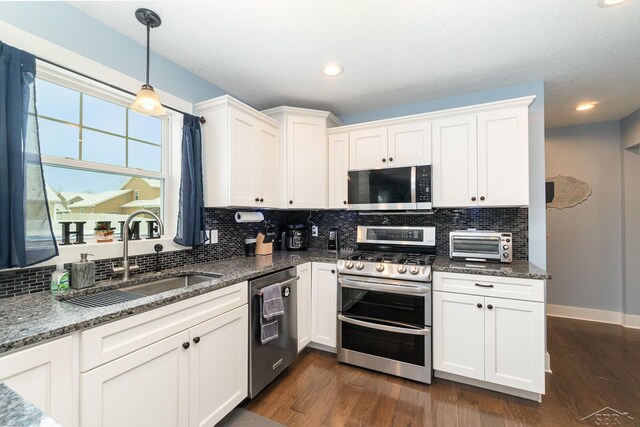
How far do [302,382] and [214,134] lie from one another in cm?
218

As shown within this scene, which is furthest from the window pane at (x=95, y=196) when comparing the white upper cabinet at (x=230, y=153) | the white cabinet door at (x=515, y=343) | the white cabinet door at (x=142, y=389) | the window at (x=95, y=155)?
the white cabinet door at (x=515, y=343)

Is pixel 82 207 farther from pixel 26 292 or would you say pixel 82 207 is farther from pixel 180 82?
pixel 180 82

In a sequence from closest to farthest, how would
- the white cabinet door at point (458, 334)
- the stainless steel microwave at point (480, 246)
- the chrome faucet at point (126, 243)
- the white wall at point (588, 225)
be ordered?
the chrome faucet at point (126, 243) → the white cabinet door at point (458, 334) → the stainless steel microwave at point (480, 246) → the white wall at point (588, 225)

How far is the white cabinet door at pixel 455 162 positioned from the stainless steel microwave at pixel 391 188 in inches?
5.2

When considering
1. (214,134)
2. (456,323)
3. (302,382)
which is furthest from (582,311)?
(214,134)

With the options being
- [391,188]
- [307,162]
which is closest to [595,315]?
[391,188]

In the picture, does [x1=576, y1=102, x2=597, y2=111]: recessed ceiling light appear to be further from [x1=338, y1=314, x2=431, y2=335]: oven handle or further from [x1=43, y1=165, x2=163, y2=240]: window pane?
[x1=43, y1=165, x2=163, y2=240]: window pane

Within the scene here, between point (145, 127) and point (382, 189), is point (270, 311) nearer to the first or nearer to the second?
point (382, 189)

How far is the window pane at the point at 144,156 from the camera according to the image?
1979mm

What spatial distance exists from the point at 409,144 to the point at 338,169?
30.2 inches

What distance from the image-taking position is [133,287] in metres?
1.70

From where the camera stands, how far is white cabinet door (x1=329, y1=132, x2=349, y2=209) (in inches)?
114

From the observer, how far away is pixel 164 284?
191 cm

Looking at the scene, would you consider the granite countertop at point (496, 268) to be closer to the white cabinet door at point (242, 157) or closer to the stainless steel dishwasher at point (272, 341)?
the stainless steel dishwasher at point (272, 341)
